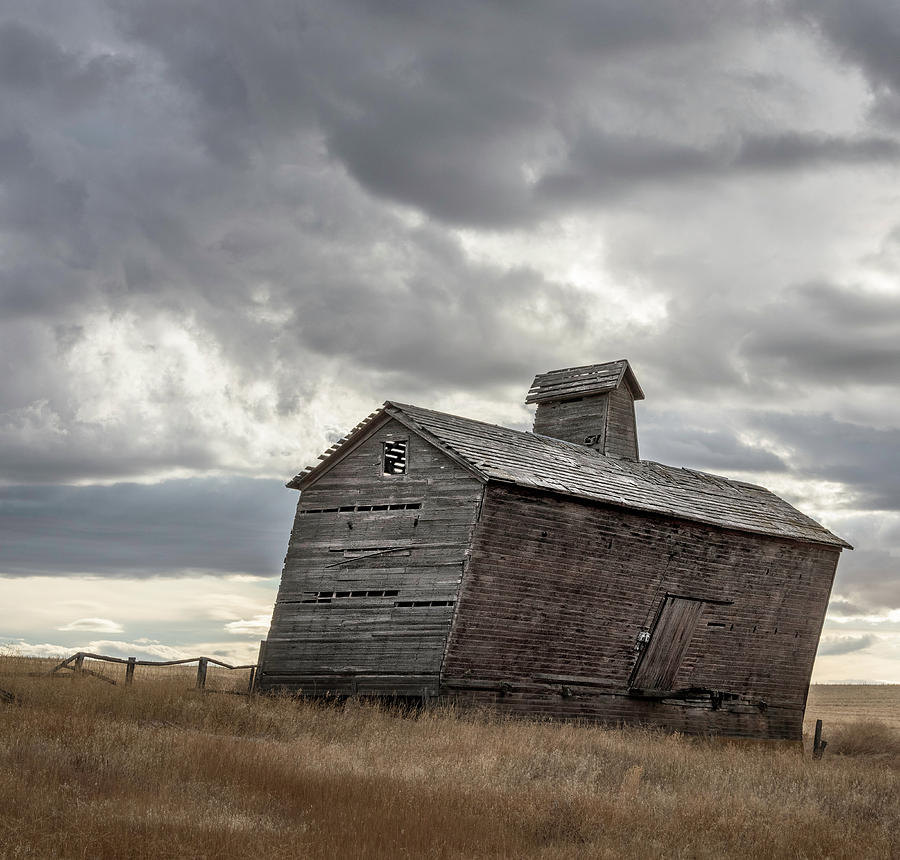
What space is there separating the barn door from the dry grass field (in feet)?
20.7

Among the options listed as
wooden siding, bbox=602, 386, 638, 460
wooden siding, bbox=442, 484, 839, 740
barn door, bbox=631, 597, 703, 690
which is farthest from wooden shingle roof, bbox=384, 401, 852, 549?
barn door, bbox=631, 597, 703, 690

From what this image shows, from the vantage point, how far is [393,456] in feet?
82.4

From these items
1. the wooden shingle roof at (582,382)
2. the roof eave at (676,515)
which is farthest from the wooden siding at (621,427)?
the roof eave at (676,515)

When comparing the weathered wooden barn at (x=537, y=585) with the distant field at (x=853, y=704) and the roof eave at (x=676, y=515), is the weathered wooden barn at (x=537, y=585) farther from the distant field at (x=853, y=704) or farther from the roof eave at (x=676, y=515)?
the distant field at (x=853, y=704)

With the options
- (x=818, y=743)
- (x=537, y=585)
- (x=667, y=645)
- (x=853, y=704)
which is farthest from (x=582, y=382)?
(x=853, y=704)

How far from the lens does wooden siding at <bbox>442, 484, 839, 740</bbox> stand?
2250 cm

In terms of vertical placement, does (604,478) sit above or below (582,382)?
below

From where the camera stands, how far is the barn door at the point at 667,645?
2570cm

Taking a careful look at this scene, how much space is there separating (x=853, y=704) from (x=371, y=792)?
56.3m

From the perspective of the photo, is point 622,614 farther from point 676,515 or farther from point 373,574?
point 373,574

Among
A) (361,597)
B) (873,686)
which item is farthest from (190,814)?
(873,686)

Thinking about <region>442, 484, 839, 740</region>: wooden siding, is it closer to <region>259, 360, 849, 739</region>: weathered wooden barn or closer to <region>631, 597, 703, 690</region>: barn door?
<region>259, 360, 849, 739</region>: weathered wooden barn

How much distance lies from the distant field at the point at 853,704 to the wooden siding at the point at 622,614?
12.2 meters

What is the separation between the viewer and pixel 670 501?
26.6 m
